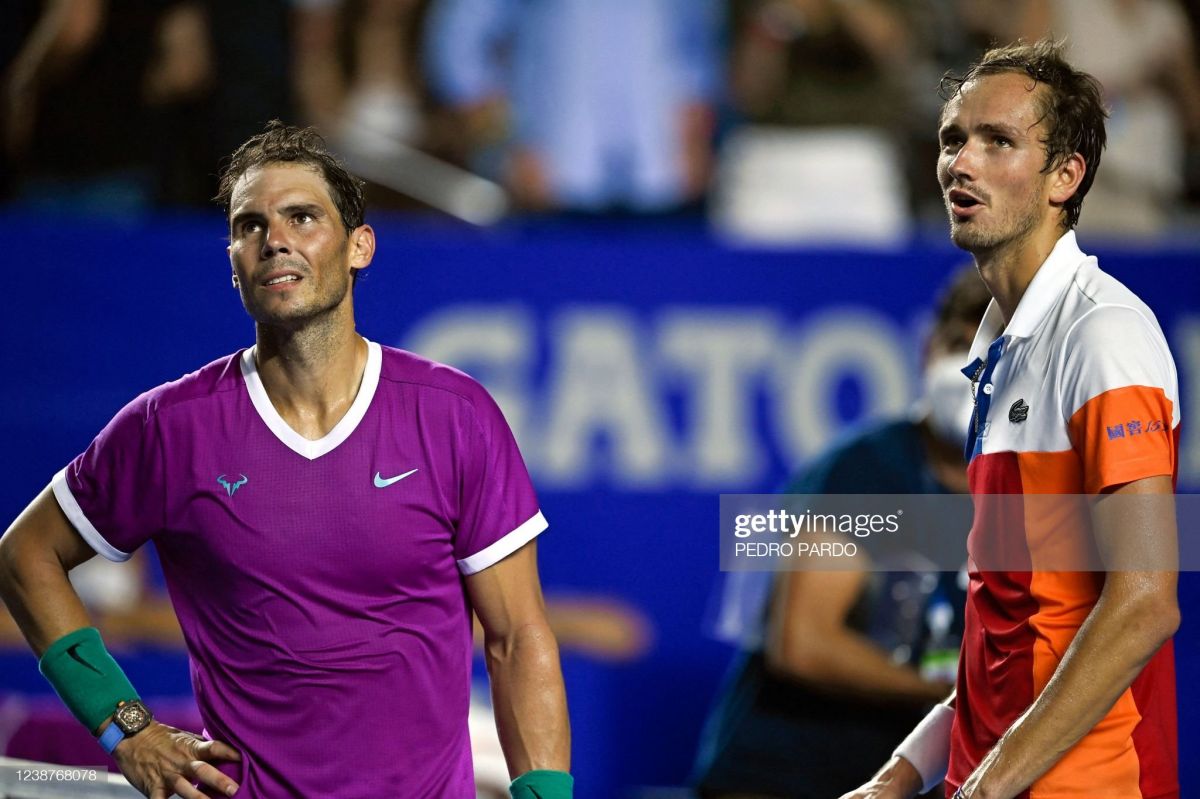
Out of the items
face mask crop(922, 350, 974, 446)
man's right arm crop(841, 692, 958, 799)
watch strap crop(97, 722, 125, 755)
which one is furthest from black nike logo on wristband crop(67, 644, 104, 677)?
face mask crop(922, 350, 974, 446)

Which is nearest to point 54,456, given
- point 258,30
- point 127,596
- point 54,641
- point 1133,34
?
point 127,596

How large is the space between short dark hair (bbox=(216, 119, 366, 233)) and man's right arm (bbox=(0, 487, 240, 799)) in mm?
734

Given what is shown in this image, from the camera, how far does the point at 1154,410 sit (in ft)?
7.85

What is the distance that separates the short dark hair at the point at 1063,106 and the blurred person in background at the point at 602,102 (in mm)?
3749

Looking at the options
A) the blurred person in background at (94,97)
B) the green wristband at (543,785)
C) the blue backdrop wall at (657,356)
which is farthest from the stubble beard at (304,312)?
the blurred person in background at (94,97)

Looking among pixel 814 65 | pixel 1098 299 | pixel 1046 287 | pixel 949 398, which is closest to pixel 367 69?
pixel 814 65

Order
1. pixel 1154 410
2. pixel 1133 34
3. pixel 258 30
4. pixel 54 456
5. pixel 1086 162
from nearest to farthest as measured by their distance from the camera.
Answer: pixel 1154 410, pixel 1086 162, pixel 54 456, pixel 258 30, pixel 1133 34

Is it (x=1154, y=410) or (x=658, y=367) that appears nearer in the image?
(x=1154, y=410)

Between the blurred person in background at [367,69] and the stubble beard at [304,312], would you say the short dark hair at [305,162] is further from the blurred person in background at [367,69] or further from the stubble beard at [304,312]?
the blurred person in background at [367,69]

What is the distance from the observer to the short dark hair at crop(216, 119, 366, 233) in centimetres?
305

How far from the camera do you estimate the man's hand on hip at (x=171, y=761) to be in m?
2.84

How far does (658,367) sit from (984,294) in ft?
6.48

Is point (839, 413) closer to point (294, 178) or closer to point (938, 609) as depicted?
point (938, 609)

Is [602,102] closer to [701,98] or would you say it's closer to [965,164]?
[701,98]
